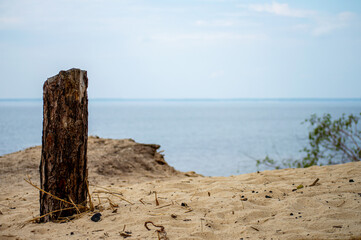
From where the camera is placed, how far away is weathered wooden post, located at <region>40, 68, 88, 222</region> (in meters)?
3.65

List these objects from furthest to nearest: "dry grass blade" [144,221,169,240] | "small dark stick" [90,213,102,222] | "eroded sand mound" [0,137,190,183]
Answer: "eroded sand mound" [0,137,190,183] → "small dark stick" [90,213,102,222] → "dry grass blade" [144,221,169,240]

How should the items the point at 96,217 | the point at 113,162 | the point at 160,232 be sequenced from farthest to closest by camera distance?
the point at 113,162
the point at 96,217
the point at 160,232

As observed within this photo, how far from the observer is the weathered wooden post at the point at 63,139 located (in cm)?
365

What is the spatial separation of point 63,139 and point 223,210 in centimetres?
186

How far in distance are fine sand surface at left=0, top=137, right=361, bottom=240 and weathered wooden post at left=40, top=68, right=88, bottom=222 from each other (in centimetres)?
28

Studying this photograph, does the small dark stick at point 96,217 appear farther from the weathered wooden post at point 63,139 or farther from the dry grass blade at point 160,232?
the dry grass blade at point 160,232

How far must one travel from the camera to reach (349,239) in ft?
8.93

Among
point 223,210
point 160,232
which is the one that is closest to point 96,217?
point 160,232

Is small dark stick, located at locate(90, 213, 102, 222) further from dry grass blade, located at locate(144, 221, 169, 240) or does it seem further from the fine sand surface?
dry grass blade, located at locate(144, 221, 169, 240)

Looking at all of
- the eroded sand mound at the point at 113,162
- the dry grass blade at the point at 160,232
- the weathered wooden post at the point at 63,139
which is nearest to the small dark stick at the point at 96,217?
the weathered wooden post at the point at 63,139

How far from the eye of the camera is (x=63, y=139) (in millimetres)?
3664

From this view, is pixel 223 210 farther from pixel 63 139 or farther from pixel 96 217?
pixel 63 139

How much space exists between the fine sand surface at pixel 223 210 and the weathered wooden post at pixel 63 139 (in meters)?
0.28

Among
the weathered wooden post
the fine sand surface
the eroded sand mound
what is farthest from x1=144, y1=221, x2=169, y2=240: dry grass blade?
the eroded sand mound
